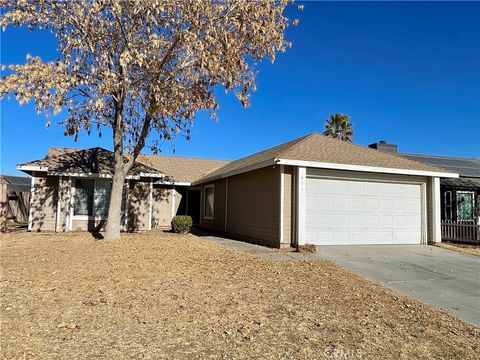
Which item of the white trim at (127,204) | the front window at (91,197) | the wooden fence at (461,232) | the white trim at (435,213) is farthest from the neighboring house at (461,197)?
the front window at (91,197)

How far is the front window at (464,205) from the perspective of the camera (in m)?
18.5

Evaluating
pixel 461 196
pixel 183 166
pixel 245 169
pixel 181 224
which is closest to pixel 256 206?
pixel 245 169

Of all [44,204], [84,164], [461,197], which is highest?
[84,164]

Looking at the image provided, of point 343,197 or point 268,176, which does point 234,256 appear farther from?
point 343,197

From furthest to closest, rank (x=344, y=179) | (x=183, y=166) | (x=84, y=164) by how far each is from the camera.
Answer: (x=183, y=166) < (x=84, y=164) < (x=344, y=179)

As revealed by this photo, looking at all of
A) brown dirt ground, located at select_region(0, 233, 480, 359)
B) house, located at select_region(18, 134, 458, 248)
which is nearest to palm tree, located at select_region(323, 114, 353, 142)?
house, located at select_region(18, 134, 458, 248)

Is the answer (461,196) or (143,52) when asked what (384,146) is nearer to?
(461,196)

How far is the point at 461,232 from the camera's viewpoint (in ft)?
50.0

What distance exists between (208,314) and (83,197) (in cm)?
1333

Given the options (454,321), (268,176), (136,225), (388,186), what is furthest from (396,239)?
(136,225)

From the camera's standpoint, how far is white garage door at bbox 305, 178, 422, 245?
12938 mm

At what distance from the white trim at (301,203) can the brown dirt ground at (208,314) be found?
105 inches

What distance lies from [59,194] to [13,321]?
1272 centimetres

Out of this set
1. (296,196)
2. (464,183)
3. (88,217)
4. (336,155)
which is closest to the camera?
(296,196)
